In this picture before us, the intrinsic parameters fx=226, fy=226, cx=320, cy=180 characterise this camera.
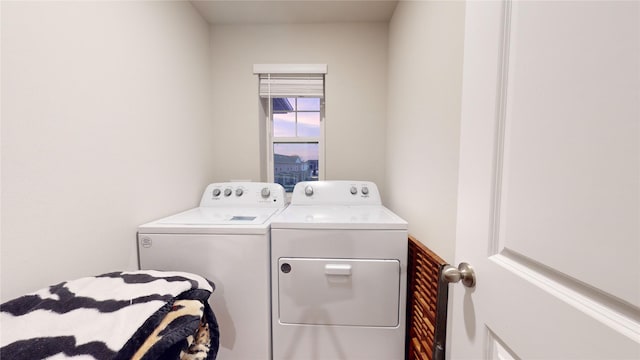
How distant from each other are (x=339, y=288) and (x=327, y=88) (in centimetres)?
150

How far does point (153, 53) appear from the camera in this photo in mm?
1232

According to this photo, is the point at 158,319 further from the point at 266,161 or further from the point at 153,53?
the point at 266,161

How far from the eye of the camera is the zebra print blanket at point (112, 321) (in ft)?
1.85

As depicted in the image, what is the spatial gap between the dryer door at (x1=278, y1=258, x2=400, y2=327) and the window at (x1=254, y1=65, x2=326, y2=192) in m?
0.99

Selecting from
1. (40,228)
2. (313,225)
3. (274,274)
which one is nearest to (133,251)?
(40,228)

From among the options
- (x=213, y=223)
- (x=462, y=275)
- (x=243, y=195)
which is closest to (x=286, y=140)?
(x=243, y=195)

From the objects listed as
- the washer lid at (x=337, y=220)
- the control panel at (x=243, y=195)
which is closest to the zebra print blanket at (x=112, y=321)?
the washer lid at (x=337, y=220)

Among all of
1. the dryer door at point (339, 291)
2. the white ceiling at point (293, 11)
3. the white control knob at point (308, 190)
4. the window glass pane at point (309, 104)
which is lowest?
the dryer door at point (339, 291)

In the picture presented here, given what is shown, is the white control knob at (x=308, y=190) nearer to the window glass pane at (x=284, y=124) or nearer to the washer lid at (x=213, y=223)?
the washer lid at (x=213, y=223)

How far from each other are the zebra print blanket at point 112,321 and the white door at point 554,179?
0.86m

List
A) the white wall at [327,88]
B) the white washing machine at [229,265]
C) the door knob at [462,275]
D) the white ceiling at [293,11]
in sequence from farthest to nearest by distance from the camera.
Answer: the white wall at [327,88]
the white ceiling at [293,11]
the white washing machine at [229,265]
the door knob at [462,275]

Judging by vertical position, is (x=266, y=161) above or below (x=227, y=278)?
above

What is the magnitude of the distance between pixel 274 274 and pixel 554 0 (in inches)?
49.0

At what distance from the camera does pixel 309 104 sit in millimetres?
2043
